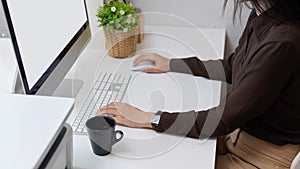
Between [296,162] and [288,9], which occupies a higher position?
[288,9]

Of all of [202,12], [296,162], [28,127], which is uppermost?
[28,127]

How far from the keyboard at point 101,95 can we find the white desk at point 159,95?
0.9 inches

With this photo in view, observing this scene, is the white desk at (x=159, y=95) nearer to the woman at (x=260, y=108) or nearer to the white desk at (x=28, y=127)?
the woman at (x=260, y=108)

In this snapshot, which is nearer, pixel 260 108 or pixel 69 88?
pixel 260 108

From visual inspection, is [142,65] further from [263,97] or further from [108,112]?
[263,97]

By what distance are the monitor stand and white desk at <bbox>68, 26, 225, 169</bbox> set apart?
21 mm

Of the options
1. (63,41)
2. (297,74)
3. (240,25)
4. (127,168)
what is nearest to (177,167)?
(127,168)

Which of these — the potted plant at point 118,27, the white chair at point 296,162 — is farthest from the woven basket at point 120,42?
the white chair at point 296,162

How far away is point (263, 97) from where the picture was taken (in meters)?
1.07

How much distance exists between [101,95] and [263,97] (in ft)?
1.73

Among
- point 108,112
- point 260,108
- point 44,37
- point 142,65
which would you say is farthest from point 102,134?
point 142,65

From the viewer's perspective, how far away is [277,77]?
106cm

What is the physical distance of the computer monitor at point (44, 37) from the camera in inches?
38.7

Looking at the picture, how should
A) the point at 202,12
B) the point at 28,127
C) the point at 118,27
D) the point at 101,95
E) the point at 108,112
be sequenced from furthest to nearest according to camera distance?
1. the point at 202,12
2. the point at 118,27
3. the point at 101,95
4. the point at 108,112
5. the point at 28,127
